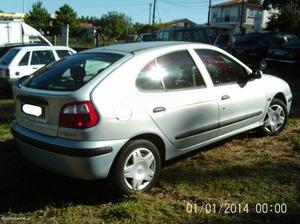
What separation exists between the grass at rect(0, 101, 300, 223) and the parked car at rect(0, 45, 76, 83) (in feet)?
19.2

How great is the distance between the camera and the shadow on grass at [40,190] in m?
4.41

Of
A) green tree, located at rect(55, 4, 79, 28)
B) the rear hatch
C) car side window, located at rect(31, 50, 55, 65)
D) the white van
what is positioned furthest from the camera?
green tree, located at rect(55, 4, 79, 28)

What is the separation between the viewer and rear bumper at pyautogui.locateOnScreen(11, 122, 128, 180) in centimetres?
406

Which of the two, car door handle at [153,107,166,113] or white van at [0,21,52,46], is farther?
white van at [0,21,52,46]

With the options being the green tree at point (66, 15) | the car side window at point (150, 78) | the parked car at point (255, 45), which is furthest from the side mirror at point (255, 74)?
the green tree at point (66, 15)

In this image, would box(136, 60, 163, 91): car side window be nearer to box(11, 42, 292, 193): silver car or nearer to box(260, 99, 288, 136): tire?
box(11, 42, 292, 193): silver car

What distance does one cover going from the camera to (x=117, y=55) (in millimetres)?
4742

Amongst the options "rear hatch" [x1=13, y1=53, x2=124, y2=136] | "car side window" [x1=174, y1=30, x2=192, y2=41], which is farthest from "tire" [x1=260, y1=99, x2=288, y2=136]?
"car side window" [x1=174, y1=30, x2=192, y2=41]

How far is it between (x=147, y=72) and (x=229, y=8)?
76.0 metres

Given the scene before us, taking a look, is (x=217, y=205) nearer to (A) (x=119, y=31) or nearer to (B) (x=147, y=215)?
(B) (x=147, y=215)

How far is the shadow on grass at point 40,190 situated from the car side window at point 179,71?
4.34 ft

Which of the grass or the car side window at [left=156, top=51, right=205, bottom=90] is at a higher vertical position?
the car side window at [left=156, top=51, right=205, bottom=90]

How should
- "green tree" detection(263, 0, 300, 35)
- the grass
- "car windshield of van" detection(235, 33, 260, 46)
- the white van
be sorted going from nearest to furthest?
the grass
"car windshield of van" detection(235, 33, 260, 46)
the white van
"green tree" detection(263, 0, 300, 35)

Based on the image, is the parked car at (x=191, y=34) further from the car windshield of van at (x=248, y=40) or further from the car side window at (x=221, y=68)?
the car side window at (x=221, y=68)
